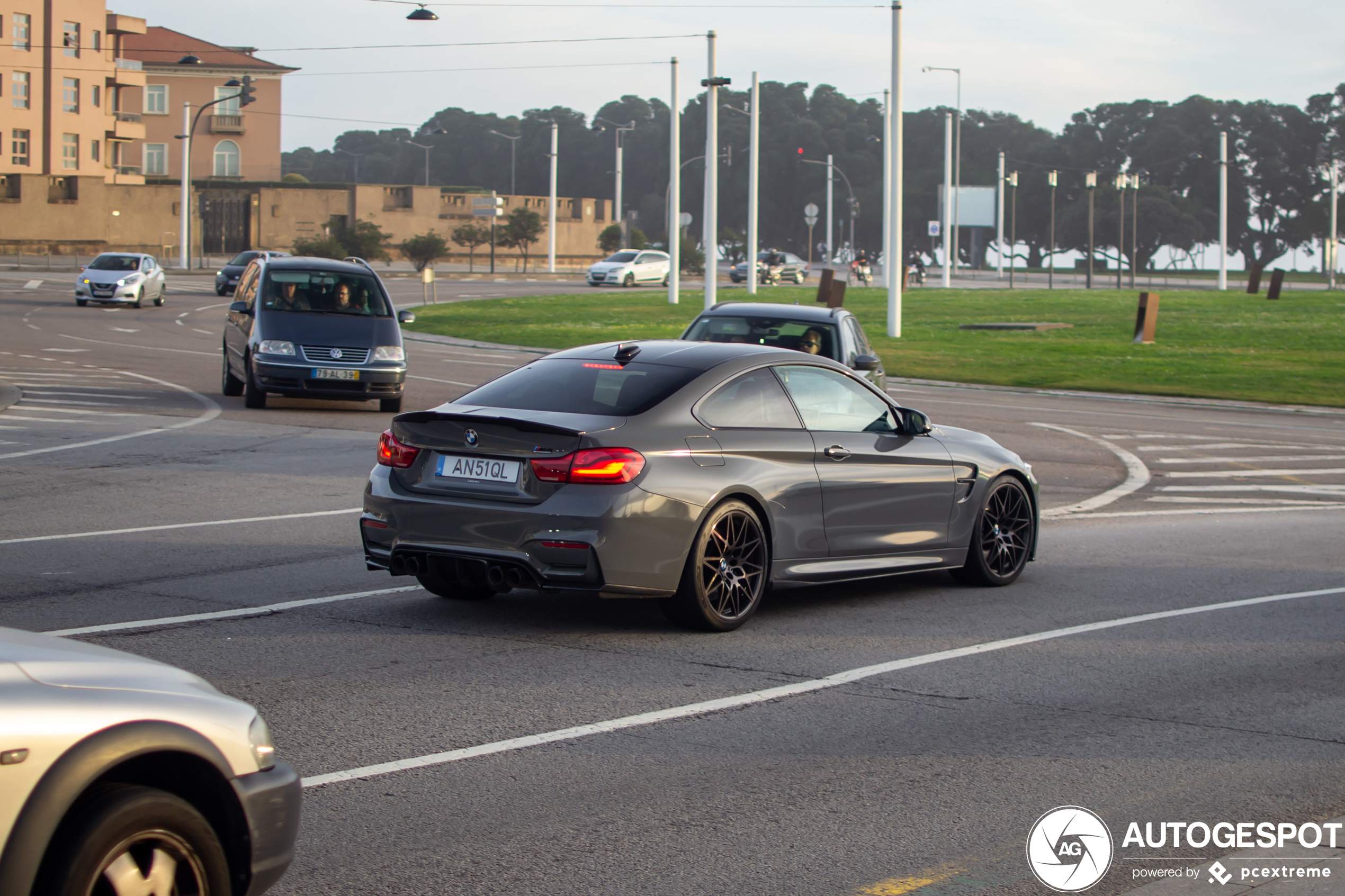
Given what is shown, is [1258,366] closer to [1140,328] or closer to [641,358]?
[1140,328]

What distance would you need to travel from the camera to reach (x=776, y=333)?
1477cm

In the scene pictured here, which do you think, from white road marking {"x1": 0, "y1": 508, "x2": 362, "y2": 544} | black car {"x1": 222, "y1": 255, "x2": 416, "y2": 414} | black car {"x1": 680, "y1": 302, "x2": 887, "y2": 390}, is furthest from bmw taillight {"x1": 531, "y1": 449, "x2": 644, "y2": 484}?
black car {"x1": 222, "y1": 255, "x2": 416, "y2": 414}

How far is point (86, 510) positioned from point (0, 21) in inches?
3242

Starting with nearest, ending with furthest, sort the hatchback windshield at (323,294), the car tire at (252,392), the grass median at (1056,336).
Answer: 1. the car tire at (252,392)
2. the hatchback windshield at (323,294)
3. the grass median at (1056,336)

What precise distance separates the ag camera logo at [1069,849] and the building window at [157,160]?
113 m

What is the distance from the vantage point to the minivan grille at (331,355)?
1888 cm

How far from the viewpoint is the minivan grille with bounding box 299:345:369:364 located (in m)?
18.9

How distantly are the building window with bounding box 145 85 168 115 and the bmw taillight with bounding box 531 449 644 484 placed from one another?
358 feet

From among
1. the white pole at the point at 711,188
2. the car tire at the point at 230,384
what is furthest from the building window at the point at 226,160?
the car tire at the point at 230,384

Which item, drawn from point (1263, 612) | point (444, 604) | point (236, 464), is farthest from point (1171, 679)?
point (236, 464)

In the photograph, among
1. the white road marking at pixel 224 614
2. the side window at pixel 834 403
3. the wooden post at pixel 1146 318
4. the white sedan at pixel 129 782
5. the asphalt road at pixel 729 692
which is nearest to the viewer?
the white sedan at pixel 129 782

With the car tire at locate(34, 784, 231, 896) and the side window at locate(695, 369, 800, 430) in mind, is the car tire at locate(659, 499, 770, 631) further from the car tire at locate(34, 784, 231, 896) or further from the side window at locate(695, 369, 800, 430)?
the car tire at locate(34, 784, 231, 896)

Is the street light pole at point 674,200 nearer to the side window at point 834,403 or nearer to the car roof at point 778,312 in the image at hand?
the car roof at point 778,312

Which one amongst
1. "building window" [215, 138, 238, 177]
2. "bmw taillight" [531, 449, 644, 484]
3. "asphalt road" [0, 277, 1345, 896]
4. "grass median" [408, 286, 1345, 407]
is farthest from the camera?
"building window" [215, 138, 238, 177]
